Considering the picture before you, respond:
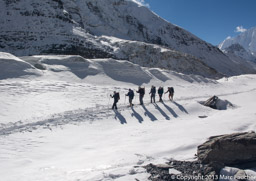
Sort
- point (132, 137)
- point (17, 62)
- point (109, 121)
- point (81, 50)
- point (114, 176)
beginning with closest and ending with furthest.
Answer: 1. point (114, 176)
2. point (132, 137)
3. point (109, 121)
4. point (17, 62)
5. point (81, 50)

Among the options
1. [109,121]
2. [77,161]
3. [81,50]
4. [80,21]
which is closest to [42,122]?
[109,121]

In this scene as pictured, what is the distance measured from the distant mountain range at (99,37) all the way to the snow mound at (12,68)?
17.7 m

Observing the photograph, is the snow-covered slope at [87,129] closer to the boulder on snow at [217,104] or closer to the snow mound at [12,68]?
the snow mound at [12,68]

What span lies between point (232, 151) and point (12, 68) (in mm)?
18593

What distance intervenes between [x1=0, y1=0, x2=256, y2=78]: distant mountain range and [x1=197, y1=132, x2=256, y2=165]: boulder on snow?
1370 inches

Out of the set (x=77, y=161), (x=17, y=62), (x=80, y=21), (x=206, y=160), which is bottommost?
(x=77, y=161)

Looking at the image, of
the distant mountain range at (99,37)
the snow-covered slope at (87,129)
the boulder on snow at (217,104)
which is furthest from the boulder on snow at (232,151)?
the distant mountain range at (99,37)

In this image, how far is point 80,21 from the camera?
61781mm

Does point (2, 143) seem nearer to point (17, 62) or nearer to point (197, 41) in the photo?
point (17, 62)

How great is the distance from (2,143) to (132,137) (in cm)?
532

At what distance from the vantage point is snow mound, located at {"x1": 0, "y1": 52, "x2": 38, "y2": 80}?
18.4 metres

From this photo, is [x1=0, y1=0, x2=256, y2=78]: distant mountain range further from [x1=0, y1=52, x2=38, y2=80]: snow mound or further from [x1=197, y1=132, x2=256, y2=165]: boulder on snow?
[x1=197, y1=132, x2=256, y2=165]: boulder on snow

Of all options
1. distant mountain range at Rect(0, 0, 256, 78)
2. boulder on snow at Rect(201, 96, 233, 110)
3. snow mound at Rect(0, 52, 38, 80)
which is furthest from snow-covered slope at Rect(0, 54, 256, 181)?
distant mountain range at Rect(0, 0, 256, 78)

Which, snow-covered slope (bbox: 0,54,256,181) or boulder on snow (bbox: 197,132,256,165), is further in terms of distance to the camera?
snow-covered slope (bbox: 0,54,256,181)
